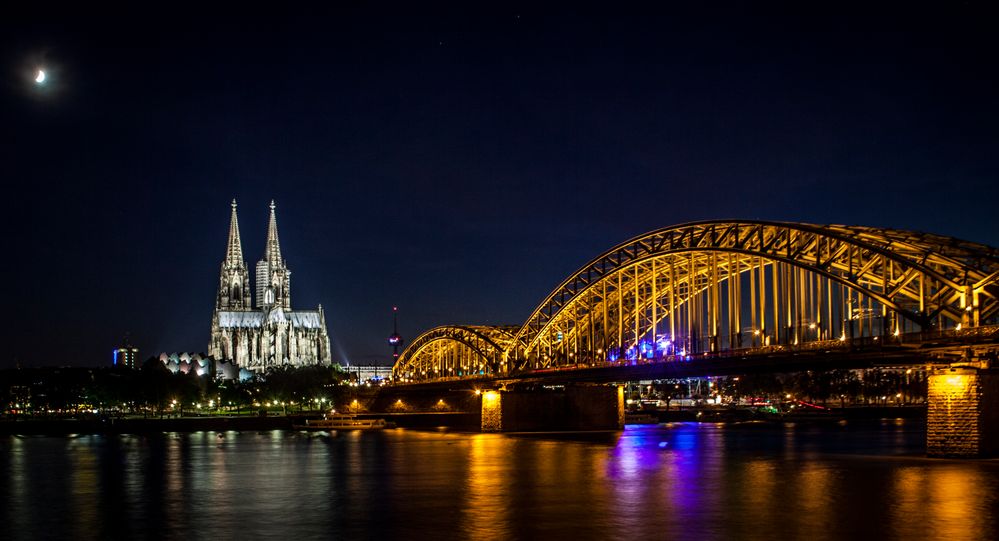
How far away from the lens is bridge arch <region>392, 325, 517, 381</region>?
137000mm

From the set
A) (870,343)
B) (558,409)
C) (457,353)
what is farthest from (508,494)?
(457,353)

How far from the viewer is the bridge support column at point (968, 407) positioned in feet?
179

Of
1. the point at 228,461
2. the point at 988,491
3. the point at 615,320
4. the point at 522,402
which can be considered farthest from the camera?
the point at 522,402

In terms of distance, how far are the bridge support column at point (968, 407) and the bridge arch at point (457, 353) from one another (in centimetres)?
7261

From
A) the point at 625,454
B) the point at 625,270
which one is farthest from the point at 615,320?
the point at 625,454

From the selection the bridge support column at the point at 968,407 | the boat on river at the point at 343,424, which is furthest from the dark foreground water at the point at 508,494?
the boat on river at the point at 343,424

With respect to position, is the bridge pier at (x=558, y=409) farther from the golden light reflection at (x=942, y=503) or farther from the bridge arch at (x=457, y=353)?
the golden light reflection at (x=942, y=503)

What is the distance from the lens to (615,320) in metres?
106

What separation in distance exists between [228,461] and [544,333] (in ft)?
157

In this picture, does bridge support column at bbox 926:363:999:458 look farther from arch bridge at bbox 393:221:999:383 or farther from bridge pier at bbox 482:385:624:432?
bridge pier at bbox 482:385:624:432

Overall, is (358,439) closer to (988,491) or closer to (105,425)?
(105,425)

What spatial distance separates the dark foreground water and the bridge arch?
53827 mm

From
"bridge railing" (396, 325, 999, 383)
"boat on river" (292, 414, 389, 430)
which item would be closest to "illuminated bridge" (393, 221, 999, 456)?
"bridge railing" (396, 325, 999, 383)

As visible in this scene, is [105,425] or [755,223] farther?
[105,425]
